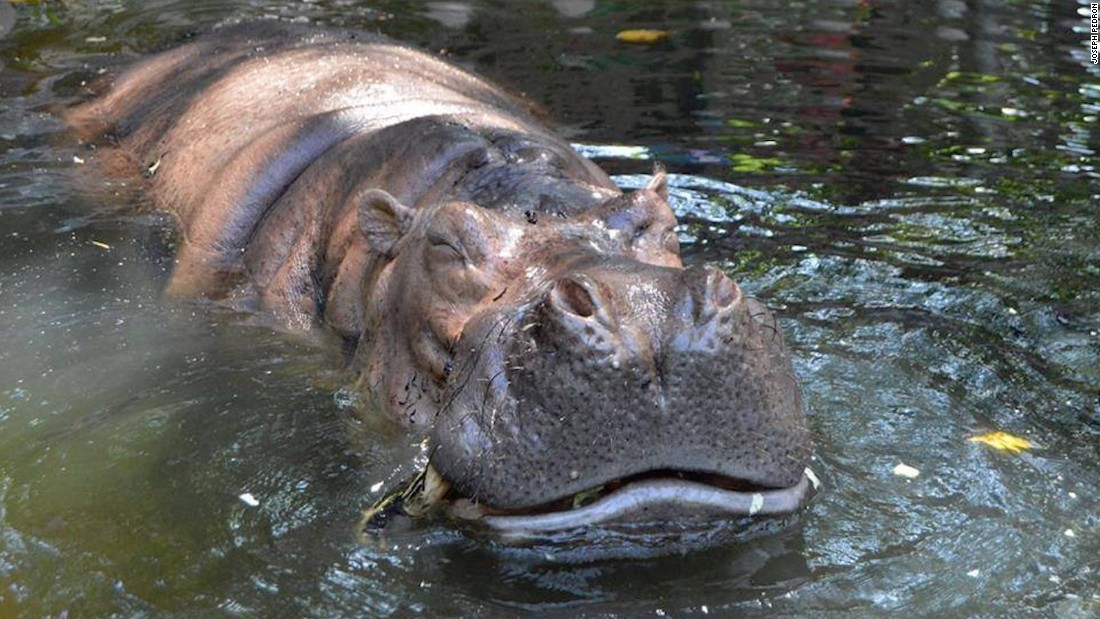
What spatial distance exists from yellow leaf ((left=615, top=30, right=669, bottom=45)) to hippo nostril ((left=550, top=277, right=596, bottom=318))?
755 centimetres

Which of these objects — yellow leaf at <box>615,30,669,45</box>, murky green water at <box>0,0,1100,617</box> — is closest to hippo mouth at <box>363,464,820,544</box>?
murky green water at <box>0,0,1100,617</box>

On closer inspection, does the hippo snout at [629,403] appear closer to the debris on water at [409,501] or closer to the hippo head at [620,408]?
the hippo head at [620,408]

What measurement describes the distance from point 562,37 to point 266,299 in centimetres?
555

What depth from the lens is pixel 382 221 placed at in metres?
5.16

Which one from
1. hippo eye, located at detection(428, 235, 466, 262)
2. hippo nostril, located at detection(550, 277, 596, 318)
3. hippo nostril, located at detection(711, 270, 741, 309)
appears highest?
hippo nostril, located at detection(550, 277, 596, 318)

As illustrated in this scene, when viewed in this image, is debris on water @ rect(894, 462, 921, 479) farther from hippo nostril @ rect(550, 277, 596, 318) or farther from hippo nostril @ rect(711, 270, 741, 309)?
hippo nostril @ rect(550, 277, 596, 318)

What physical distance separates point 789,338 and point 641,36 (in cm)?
586

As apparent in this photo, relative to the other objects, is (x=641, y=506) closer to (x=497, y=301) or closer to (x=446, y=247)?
(x=497, y=301)

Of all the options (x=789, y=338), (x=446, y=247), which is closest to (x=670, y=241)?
(x=446, y=247)

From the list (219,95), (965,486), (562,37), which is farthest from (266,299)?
(562,37)

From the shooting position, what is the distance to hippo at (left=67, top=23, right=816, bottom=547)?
3701 millimetres

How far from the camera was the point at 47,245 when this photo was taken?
6883 millimetres

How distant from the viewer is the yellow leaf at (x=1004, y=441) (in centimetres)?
478

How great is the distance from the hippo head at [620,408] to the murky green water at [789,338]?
0.26 m
